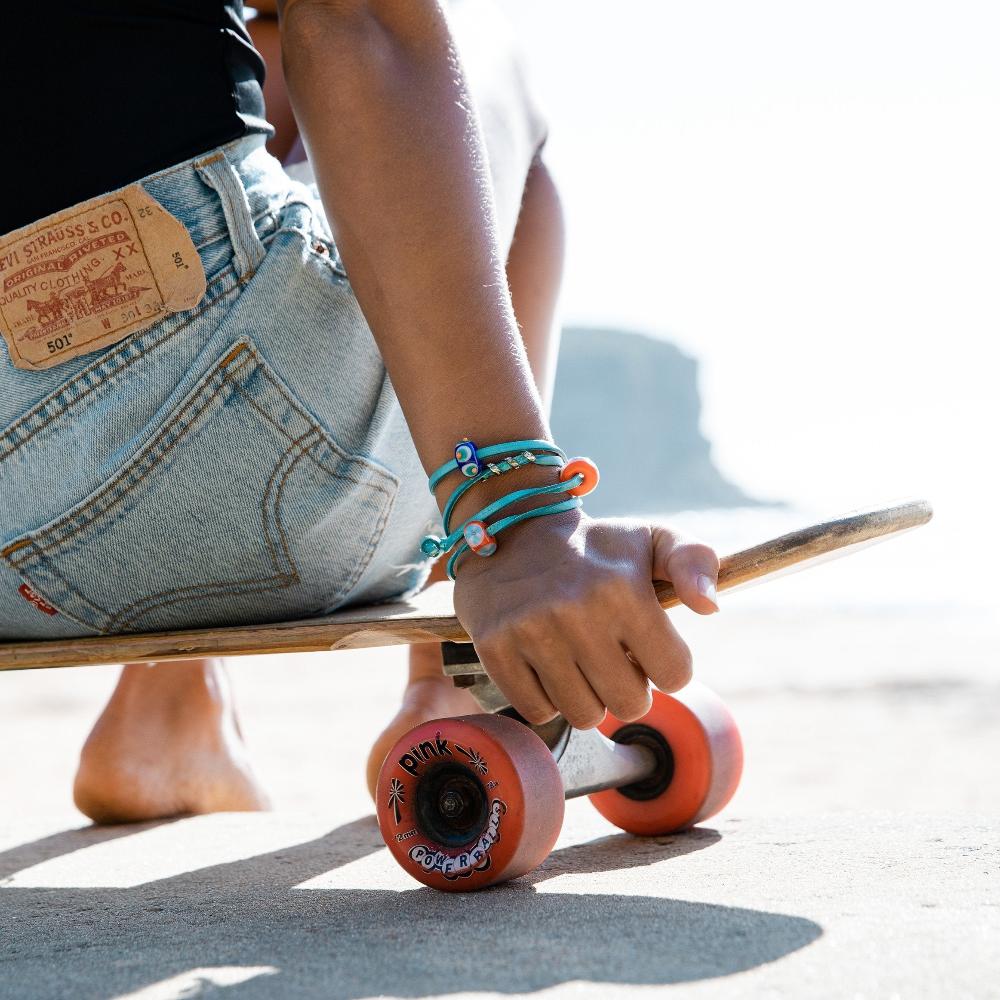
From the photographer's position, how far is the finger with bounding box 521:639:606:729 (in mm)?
943

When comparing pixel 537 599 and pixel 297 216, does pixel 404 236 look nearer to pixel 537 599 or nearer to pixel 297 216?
pixel 297 216

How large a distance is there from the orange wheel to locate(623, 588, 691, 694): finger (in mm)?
184

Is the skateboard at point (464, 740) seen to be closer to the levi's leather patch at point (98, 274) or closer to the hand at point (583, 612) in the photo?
the hand at point (583, 612)

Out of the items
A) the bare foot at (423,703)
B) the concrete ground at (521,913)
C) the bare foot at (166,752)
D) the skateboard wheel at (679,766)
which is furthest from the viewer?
the bare foot at (166,752)

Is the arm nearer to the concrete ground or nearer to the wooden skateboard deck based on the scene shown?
the wooden skateboard deck

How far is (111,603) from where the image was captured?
4.03ft

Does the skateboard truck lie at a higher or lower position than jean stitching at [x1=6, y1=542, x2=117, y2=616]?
lower

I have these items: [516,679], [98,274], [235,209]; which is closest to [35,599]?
[98,274]

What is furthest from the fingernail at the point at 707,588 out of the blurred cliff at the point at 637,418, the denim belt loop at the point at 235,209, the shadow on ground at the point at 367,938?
the blurred cliff at the point at 637,418

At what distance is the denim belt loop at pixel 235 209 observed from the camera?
116 centimetres

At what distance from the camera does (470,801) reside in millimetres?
1109

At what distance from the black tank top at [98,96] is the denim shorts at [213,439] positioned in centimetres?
4

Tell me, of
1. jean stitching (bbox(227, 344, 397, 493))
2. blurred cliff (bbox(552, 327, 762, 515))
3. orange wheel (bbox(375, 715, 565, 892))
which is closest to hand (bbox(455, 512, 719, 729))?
orange wheel (bbox(375, 715, 565, 892))

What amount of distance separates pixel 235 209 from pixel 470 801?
608 mm
